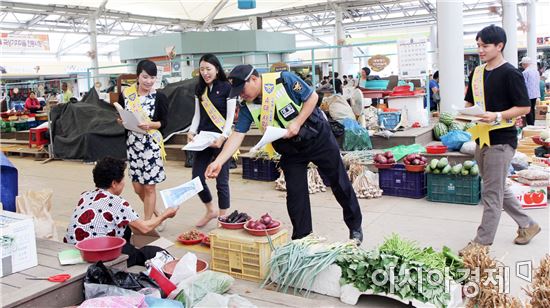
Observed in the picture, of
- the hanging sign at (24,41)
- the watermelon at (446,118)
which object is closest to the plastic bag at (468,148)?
the watermelon at (446,118)

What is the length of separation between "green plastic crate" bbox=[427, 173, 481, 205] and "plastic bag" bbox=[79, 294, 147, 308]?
13.5ft

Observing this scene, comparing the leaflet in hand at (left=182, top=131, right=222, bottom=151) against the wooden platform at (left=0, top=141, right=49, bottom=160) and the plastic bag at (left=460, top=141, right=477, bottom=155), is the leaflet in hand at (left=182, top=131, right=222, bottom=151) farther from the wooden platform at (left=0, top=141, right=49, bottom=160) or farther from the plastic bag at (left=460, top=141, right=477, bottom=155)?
the wooden platform at (left=0, top=141, right=49, bottom=160)

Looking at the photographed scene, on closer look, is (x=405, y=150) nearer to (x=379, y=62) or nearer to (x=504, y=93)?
(x=504, y=93)

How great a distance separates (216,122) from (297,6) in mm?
21253

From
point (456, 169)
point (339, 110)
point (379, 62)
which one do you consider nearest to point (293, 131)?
point (456, 169)

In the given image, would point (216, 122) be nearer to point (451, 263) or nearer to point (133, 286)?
point (133, 286)

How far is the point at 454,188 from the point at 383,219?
42.4 inches

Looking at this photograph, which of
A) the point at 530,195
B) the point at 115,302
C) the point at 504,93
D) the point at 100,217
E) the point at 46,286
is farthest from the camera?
the point at 530,195

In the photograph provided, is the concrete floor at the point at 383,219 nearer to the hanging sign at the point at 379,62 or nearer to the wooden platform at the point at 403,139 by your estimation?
the wooden platform at the point at 403,139

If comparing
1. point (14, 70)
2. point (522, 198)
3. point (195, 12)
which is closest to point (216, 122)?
point (522, 198)

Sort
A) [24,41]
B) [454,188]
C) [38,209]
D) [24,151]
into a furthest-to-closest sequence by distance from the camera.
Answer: [24,41], [24,151], [454,188], [38,209]

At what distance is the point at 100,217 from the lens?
3.37m

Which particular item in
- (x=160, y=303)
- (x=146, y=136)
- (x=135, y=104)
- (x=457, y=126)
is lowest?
(x=160, y=303)

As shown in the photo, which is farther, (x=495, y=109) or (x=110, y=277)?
(x=495, y=109)
